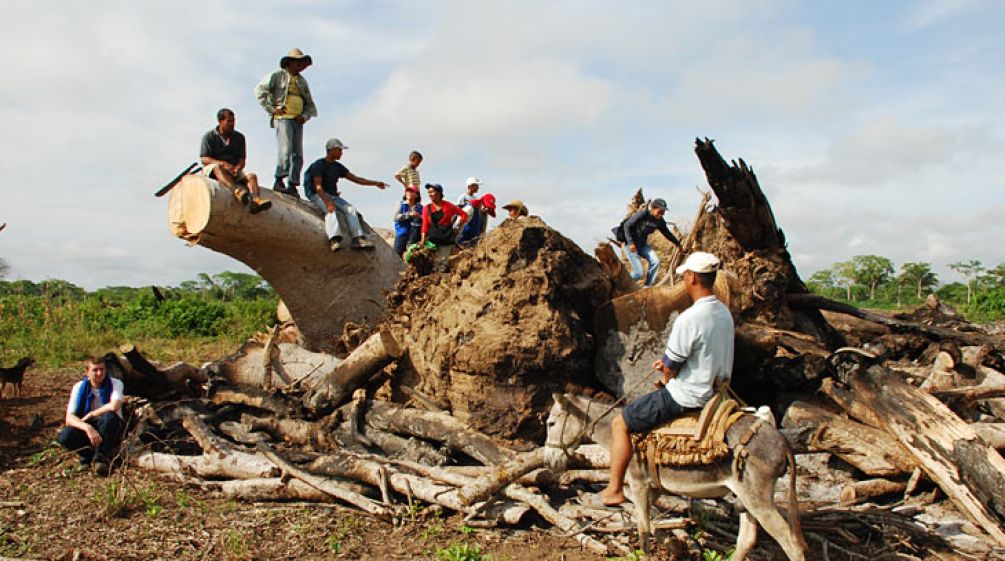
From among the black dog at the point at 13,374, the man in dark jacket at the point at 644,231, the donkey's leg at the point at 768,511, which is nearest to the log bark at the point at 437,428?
the donkey's leg at the point at 768,511

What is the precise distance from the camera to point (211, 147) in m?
7.59

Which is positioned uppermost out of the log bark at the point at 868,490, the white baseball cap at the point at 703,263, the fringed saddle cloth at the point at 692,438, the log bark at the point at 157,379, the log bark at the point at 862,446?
the white baseball cap at the point at 703,263

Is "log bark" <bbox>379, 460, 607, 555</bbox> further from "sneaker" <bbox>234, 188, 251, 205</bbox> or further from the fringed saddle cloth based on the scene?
"sneaker" <bbox>234, 188, 251, 205</bbox>

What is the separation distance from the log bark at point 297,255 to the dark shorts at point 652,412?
452 cm

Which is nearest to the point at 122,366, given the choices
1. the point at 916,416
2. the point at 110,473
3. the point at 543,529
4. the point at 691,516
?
the point at 110,473

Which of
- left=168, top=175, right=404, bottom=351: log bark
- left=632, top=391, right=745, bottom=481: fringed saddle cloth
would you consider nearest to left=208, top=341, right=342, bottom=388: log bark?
left=168, top=175, right=404, bottom=351: log bark

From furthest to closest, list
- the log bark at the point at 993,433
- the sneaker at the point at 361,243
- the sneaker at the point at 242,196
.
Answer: the sneaker at the point at 361,243
the sneaker at the point at 242,196
the log bark at the point at 993,433

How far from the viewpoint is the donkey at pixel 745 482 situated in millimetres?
4008

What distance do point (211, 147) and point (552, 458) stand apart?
16.7ft

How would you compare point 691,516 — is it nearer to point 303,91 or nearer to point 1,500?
point 1,500

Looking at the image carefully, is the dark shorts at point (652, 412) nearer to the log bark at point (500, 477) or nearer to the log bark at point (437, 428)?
the log bark at point (500, 477)

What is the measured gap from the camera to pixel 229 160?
303 inches

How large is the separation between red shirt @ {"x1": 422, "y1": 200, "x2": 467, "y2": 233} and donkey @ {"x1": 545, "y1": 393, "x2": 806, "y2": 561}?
15.6ft

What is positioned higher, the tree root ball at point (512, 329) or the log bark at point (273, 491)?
the tree root ball at point (512, 329)
